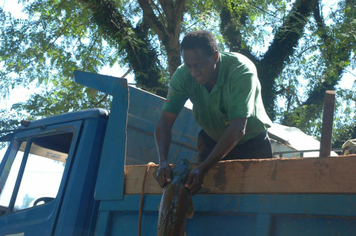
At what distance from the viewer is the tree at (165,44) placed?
36.6 feet

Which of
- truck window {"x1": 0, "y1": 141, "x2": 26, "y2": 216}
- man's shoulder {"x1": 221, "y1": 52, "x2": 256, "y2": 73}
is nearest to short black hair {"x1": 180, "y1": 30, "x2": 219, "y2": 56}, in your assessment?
man's shoulder {"x1": 221, "y1": 52, "x2": 256, "y2": 73}

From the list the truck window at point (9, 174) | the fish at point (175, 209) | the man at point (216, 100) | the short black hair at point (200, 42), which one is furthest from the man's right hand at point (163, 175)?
the truck window at point (9, 174)

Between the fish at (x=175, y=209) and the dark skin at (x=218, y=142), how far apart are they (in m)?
0.05

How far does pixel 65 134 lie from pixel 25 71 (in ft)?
A: 30.9

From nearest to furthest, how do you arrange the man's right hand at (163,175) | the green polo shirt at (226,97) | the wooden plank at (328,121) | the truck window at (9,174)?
the wooden plank at (328,121) < the man's right hand at (163,175) < the green polo shirt at (226,97) < the truck window at (9,174)

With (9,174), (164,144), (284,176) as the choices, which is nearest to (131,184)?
(164,144)

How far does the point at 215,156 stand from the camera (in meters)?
2.32

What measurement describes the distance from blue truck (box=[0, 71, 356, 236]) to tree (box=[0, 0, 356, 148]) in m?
6.87

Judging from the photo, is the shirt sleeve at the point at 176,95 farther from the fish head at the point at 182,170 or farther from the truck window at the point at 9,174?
the truck window at the point at 9,174

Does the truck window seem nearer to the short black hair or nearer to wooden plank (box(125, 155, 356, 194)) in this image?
the short black hair

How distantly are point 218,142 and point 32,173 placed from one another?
1834 millimetres

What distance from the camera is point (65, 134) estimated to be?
3.59 m

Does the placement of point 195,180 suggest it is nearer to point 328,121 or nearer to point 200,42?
point 328,121

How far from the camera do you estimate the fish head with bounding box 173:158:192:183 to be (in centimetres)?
232
